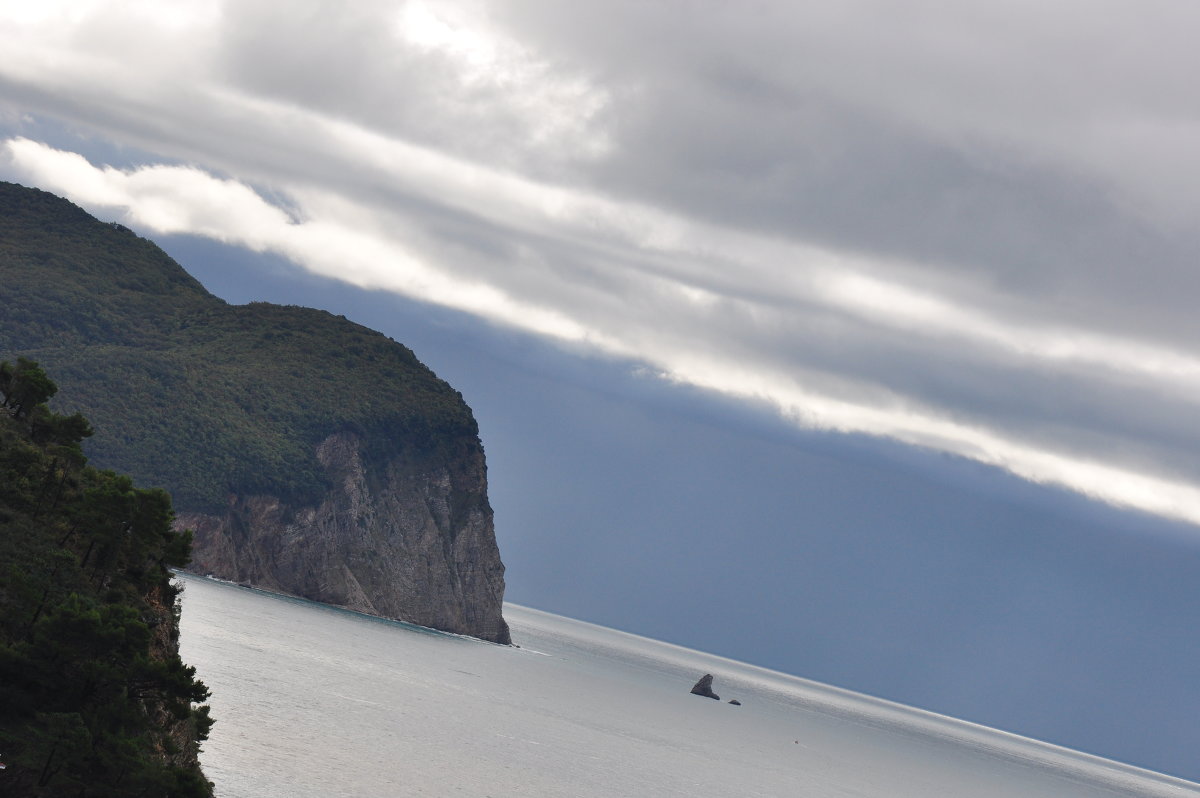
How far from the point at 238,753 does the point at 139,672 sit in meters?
33.3

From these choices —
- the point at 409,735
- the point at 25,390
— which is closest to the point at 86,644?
the point at 25,390

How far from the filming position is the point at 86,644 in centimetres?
4550

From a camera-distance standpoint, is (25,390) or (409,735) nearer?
(25,390)

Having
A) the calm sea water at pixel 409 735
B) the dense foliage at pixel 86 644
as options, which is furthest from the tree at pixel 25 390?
the calm sea water at pixel 409 735

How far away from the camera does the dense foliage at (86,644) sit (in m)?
43.2

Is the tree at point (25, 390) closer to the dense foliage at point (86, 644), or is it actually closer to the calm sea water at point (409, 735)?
the dense foliage at point (86, 644)

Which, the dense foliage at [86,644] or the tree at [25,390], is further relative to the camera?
the tree at [25,390]

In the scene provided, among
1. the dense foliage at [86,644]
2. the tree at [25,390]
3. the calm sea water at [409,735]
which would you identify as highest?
the tree at [25,390]

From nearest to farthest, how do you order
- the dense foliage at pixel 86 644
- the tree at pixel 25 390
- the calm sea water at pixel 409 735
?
the dense foliage at pixel 86 644, the tree at pixel 25 390, the calm sea water at pixel 409 735

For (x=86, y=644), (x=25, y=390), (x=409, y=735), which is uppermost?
(x=25, y=390)

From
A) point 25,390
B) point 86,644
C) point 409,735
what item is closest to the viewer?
point 86,644

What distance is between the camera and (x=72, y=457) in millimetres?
68875

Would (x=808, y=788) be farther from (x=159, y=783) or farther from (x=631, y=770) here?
(x=159, y=783)

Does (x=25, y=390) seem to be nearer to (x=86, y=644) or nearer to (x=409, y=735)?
(x=86, y=644)
